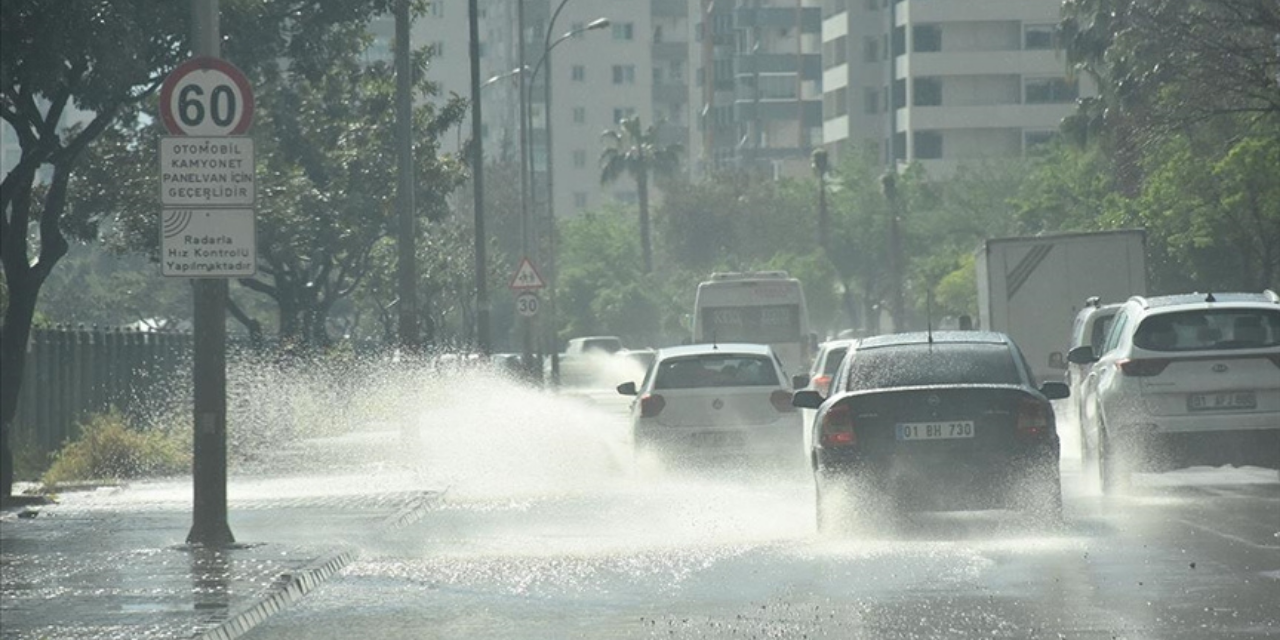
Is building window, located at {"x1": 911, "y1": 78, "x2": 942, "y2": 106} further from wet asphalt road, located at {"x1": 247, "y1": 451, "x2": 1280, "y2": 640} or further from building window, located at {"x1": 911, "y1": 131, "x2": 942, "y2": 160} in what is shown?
wet asphalt road, located at {"x1": 247, "y1": 451, "x2": 1280, "y2": 640}

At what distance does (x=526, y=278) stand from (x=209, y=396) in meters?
33.0

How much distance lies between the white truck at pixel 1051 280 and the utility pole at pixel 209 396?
21.0 metres

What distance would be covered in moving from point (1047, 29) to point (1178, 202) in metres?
85.7

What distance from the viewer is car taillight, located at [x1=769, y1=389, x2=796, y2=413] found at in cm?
2638

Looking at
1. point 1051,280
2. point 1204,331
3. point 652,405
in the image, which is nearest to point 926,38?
point 1051,280

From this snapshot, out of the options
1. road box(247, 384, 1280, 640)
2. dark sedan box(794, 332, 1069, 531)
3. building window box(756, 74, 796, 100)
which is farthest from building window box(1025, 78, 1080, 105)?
dark sedan box(794, 332, 1069, 531)

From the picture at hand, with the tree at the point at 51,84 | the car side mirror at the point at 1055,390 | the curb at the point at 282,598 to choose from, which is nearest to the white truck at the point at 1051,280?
the tree at the point at 51,84

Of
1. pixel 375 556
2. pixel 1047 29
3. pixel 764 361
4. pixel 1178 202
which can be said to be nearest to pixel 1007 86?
pixel 1047 29

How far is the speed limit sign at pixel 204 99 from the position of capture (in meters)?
19.0

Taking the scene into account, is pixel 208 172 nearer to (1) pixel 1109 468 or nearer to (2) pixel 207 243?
(2) pixel 207 243

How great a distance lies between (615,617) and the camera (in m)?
14.0

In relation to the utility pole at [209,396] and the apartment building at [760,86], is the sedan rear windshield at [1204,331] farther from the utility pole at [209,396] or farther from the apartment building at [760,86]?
the apartment building at [760,86]

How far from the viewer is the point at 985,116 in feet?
454

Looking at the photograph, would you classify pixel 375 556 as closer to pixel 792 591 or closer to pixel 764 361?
pixel 792 591
